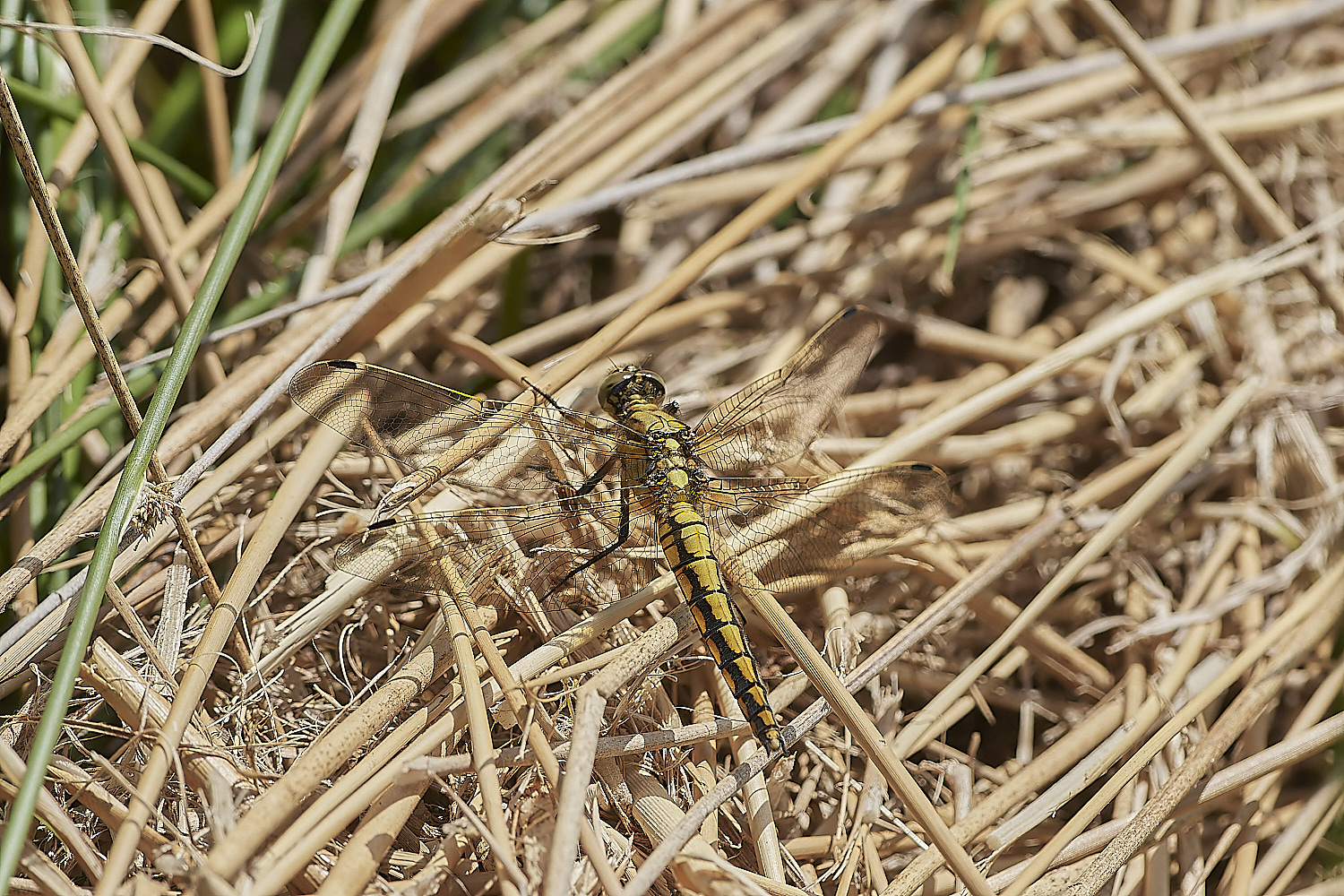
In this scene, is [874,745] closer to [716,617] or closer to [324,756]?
[716,617]

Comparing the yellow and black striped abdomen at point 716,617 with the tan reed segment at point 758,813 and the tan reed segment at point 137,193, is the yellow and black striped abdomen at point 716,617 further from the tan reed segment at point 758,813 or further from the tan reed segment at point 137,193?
the tan reed segment at point 137,193

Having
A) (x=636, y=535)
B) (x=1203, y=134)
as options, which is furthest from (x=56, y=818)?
(x=1203, y=134)

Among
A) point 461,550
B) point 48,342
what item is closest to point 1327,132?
point 461,550

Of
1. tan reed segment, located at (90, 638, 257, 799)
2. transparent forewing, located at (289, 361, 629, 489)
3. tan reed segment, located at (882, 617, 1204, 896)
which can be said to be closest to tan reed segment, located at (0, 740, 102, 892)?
tan reed segment, located at (90, 638, 257, 799)

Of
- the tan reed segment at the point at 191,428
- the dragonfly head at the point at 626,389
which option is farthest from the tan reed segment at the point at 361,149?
the dragonfly head at the point at 626,389

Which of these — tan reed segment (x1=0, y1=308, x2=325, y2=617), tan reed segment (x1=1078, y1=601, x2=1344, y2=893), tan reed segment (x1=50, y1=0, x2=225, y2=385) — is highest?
tan reed segment (x1=50, y1=0, x2=225, y2=385)

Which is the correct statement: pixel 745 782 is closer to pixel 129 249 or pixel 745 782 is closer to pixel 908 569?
pixel 908 569

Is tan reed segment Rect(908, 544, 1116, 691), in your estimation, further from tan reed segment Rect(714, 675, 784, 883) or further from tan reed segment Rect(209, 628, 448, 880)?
tan reed segment Rect(209, 628, 448, 880)
